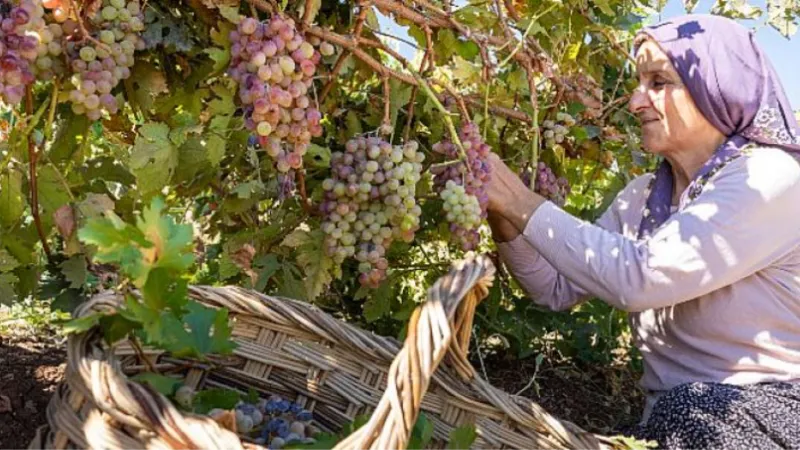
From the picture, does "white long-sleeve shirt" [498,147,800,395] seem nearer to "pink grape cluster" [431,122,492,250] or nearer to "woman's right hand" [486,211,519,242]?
"woman's right hand" [486,211,519,242]

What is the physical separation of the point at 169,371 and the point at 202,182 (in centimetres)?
58

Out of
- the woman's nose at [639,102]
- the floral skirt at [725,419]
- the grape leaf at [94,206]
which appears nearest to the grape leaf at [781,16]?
the woman's nose at [639,102]

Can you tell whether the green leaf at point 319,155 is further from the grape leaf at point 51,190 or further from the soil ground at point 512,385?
the soil ground at point 512,385

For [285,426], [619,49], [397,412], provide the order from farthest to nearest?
[619,49]
[285,426]
[397,412]

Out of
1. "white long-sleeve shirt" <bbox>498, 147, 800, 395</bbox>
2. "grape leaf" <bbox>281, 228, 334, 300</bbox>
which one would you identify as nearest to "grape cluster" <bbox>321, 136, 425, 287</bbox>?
"grape leaf" <bbox>281, 228, 334, 300</bbox>

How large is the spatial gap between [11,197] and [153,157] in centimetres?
26

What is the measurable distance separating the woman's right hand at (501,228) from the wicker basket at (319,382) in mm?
533

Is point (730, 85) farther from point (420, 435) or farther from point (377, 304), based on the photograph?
point (420, 435)

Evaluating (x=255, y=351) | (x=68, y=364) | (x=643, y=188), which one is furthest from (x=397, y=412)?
(x=643, y=188)

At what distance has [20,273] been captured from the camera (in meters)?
1.83

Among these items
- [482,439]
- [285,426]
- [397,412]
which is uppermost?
[397,412]

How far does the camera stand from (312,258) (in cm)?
180

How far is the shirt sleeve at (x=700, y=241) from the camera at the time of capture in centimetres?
184

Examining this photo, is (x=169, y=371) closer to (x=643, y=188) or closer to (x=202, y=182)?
(x=202, y=182)
